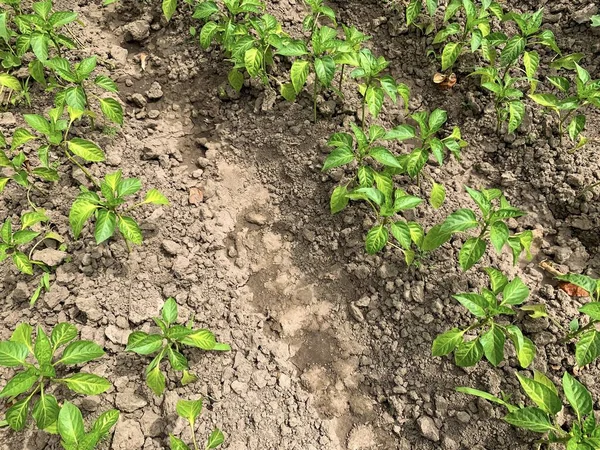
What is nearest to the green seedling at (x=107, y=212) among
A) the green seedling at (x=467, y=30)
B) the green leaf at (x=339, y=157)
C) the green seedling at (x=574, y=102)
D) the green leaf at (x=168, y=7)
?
the green leaf at (x=339, y=157)

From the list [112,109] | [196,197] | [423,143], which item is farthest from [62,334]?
[423,143]

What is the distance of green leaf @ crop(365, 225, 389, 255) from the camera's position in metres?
2.70

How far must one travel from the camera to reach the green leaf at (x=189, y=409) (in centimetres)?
233

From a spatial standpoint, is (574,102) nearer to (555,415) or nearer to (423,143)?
(423,143)

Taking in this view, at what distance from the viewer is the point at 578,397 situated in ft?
7.22

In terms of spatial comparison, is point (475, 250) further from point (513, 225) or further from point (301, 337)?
point (301, 337)

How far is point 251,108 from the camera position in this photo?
350 cm

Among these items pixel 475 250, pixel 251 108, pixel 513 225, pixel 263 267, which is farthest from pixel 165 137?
pixel 513 225

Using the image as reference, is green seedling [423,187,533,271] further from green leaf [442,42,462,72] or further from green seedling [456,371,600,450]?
green leaf [442,42,462,72]

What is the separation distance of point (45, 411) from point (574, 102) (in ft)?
11.5

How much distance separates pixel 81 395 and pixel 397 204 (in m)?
2.01

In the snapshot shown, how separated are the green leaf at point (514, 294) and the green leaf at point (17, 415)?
2.45 m

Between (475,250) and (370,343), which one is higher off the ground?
(475,250)

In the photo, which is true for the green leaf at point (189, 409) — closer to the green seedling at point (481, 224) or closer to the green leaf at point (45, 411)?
the green leaf at point (45, 411)
